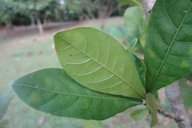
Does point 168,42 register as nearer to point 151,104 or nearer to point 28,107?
point 151,104

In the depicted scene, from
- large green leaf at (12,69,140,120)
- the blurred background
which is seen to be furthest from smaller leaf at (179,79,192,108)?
large green leaf at (12,69,140,120)

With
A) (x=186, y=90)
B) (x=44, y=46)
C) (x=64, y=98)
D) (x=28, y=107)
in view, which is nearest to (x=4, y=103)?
(x=64, y=98)

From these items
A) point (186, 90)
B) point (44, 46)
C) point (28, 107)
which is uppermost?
point (186, 90)

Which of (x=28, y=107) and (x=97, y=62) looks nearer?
(x=97, y=62)

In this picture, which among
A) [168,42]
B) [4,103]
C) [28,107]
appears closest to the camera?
[168,42]

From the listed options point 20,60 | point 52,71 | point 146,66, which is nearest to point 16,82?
point 52,71

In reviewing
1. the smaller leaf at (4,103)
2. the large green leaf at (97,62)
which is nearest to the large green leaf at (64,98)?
the large green leaf at (97,62)

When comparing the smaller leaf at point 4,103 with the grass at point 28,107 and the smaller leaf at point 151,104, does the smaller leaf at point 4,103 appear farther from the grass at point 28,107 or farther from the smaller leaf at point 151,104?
the smaller leaf at point 151,104

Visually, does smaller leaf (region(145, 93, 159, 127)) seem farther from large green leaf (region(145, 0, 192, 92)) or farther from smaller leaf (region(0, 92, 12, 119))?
smaller leaf (region(0, 92, 12, 119))
